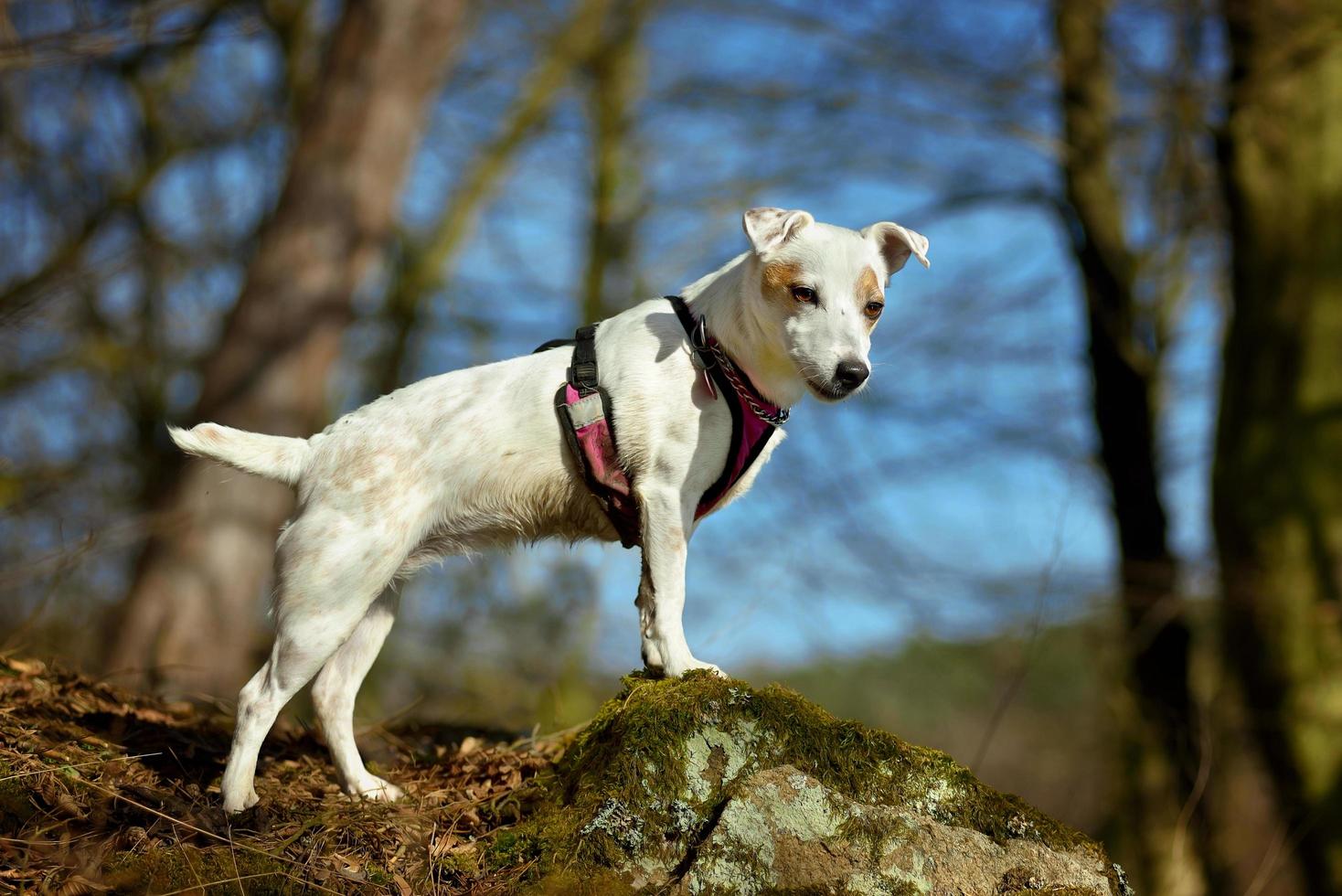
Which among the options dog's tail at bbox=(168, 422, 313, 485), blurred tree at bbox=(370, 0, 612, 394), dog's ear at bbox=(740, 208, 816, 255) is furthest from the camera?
blurred tree at bbox=(370, 0, 612, 394)

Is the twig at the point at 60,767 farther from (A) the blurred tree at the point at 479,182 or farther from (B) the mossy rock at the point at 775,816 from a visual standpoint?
(A) the blurred tree at the point at 479,182

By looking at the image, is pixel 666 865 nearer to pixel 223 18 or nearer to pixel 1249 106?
pixel 1249 106

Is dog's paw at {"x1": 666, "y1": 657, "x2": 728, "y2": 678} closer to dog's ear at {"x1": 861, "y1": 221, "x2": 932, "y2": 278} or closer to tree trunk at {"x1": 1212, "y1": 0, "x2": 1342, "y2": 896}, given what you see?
dog's ear at {"x1": 861, "y1": 221, "x2": 932, "y2": 278}

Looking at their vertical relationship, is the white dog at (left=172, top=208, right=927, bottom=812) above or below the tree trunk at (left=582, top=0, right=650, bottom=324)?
above

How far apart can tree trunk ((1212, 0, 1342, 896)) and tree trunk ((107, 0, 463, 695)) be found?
667 centimetres

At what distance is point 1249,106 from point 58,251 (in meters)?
11.1

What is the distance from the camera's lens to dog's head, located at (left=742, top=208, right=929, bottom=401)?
12.4 ft

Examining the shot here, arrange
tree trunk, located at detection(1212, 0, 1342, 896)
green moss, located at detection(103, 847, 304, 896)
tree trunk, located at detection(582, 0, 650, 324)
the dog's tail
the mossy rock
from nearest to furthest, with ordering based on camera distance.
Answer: green moss, located at detection(103, 847, 304, 896) → the mossy rock → the dog's tail → tree trunk, located at detection(1212, 0, 1342, 896) → tree trunk, located at detection(582, 0, 650, 324)

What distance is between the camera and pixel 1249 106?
28.8 feet

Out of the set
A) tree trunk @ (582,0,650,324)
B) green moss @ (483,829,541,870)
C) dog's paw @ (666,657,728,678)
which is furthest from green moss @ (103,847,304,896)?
tree trunk @ (582,0,650,324)

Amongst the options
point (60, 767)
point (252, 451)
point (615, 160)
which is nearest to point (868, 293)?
point (252, 451)

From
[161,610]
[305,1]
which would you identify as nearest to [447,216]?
[305,1]

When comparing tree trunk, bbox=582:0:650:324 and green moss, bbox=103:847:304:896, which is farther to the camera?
tree trunk, bbox=582:0:650:324

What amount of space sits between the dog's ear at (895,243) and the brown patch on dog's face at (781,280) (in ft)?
1.50
